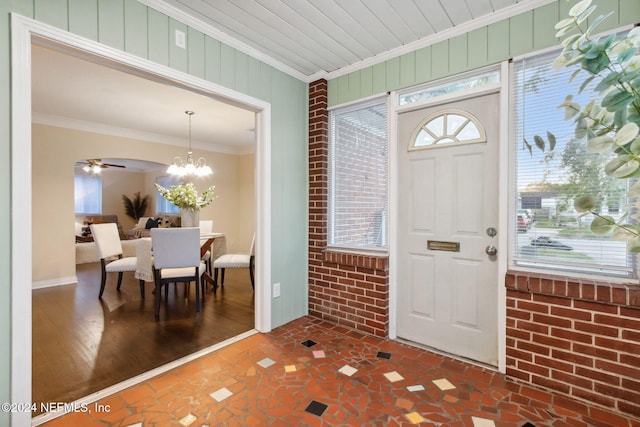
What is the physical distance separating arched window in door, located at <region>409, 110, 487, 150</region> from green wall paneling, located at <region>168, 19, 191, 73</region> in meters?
1.86

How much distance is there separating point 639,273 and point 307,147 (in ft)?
8.69

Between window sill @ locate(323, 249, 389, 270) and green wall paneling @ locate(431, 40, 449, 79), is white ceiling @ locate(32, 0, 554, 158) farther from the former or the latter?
window sill @ locate(323, 249, 389, 270)

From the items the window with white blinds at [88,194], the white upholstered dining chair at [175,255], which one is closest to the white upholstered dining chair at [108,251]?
the white upholstered dining chair at [175,255]

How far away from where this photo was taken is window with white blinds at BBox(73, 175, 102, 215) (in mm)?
9250

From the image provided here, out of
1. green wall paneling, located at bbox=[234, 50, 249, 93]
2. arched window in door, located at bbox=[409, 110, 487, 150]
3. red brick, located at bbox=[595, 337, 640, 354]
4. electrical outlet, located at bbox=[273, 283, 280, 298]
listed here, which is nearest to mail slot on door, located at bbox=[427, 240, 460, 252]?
arched window in door, located at bbox=[409, 110, 487, 150]

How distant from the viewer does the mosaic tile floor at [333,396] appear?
166 centimetres

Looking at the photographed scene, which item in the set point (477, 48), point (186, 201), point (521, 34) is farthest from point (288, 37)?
point (186, 201)

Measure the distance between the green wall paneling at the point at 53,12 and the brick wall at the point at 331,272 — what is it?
1985mm

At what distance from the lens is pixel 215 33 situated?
231cm

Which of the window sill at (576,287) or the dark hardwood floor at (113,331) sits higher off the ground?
the window sill at (576,287)

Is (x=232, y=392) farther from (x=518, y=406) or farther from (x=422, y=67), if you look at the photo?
(x=422, y=67)

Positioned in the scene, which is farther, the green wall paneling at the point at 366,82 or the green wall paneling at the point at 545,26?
the green wall paneling at the point at 366,82

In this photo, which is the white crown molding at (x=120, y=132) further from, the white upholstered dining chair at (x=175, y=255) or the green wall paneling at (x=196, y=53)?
the green wall paneling at (x=196, y=53)

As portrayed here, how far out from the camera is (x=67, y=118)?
15.5 feet
